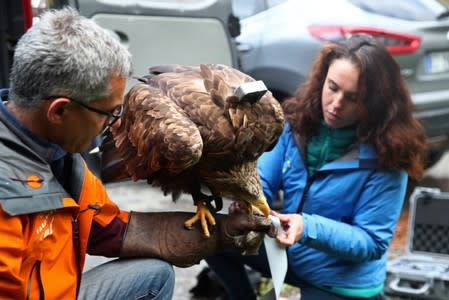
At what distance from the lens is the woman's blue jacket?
8.70ft

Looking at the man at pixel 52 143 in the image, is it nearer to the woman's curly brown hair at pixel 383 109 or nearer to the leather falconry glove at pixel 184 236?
the leather falconry glove at pixel 184 236

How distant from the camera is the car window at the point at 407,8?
196 inches

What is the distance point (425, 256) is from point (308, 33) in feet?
5.73

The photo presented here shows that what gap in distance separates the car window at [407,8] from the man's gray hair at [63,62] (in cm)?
349

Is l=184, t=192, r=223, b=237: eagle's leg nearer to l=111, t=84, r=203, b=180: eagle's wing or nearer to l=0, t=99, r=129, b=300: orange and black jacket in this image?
l=111, t=84, r=203, b=180: eagle's wing

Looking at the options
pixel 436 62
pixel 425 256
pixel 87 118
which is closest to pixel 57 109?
pixel 87 118

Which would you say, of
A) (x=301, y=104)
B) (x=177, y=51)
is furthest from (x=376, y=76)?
(x=177, y=51)

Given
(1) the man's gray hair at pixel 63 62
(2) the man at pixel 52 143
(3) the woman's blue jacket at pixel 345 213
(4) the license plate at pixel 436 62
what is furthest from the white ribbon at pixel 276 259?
(4) the license plate at pixel 436 62

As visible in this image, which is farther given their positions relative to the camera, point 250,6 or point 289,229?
point 250,6

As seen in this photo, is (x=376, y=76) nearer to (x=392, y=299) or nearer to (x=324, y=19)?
(x=392, y=299)

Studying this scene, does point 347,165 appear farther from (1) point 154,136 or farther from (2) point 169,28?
(2) point 169,28

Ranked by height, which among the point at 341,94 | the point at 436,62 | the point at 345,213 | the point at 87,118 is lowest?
the point at 436,62

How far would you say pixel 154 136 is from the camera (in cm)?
213

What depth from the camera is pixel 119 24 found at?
12.8 ft
